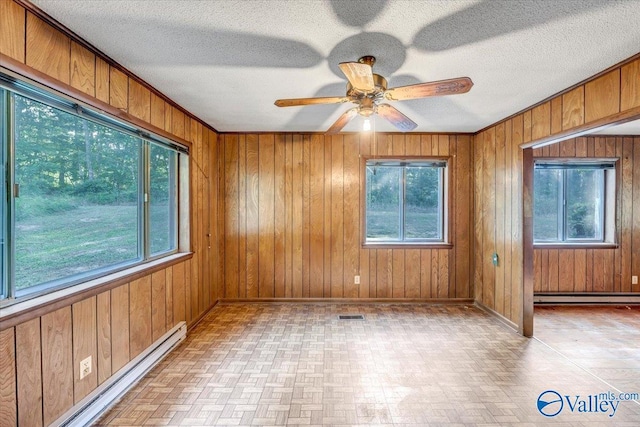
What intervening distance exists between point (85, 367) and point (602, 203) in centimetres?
627

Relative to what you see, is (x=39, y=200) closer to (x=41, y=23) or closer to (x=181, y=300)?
(x=41, y=23)

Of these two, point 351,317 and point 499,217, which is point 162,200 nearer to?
point 351,317

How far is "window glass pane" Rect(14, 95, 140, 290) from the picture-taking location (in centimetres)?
162

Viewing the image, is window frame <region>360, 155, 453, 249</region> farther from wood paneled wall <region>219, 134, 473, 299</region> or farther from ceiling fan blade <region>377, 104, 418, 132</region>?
ceiling fan blade <region>377, 104, 418, 132</region>

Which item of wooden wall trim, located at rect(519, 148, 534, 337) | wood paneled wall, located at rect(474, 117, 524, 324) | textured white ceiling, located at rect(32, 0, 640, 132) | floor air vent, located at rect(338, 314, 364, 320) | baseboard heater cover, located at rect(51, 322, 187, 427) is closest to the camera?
textured white ceiling, located at rect(32, 0, 640, 132)

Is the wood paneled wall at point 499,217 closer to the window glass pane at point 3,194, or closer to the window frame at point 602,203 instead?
the window frame at point 602,203

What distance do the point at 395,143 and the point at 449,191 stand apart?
1037 millimetres

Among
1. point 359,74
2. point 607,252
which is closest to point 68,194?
point 359,74

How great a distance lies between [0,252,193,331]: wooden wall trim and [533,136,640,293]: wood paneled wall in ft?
16.2

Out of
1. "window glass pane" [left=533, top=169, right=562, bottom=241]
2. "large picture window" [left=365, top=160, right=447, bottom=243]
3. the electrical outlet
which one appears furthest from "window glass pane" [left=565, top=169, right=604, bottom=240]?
the electrical outlet

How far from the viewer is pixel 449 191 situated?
168 inches

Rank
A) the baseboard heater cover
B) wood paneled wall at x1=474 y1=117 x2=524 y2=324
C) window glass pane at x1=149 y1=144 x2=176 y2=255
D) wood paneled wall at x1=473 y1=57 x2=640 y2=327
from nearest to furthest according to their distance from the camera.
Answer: the baseboard heater cover < wood paneled wall at x1=473 y1=57 x2=640 y2=327 < window glass pane at x1=149 y1=144 x2=176 y2=255 < wood paneled wall at x1=474 y1=117 x2=524 y2=324

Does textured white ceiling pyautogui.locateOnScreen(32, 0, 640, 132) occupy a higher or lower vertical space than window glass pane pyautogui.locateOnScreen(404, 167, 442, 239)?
higher

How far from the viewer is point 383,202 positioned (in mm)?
4410
